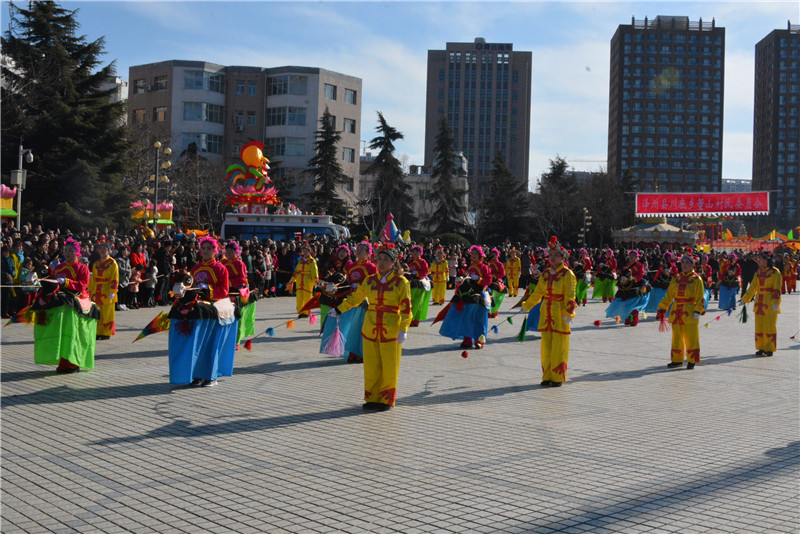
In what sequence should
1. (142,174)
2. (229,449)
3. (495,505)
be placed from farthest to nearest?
1. (142,174)
2. (229,449)
3. (495,505)

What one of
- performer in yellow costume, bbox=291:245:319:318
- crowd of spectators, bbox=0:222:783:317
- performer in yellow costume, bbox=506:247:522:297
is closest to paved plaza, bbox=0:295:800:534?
crowd of spectators, bbox=0:222:783:317

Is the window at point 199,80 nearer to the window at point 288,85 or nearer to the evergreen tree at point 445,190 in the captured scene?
the window at point 288,85

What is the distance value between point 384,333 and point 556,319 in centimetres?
270

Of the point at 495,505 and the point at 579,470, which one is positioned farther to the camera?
the point at 579,470

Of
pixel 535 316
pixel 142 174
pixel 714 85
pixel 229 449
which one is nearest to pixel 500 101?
pixel 714 85

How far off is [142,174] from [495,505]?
40.9 meters

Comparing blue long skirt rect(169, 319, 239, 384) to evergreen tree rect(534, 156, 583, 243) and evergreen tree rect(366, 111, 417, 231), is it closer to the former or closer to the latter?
evergreen tree rect(366, 111, 417, 231)

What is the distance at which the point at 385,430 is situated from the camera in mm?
7418

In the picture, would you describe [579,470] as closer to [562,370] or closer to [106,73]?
[562,370]

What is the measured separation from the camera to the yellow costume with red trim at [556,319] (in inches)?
395

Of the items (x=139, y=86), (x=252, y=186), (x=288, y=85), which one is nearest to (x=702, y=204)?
(x=252, y=186)

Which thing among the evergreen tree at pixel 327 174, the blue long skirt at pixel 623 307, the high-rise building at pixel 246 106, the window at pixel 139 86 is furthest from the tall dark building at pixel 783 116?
the blue long skirt at pixel 623 307

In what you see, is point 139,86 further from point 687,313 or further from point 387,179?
point 687,313

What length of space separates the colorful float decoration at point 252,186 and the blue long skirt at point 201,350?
2102cm
